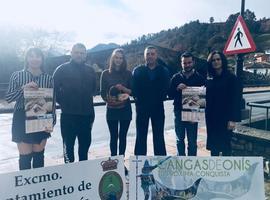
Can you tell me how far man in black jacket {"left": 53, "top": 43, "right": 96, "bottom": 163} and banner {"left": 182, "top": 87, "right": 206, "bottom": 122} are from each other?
1.28 meters

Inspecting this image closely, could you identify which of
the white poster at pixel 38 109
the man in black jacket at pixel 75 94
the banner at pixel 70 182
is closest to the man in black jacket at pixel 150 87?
the man in black jacket at pixel 75 94

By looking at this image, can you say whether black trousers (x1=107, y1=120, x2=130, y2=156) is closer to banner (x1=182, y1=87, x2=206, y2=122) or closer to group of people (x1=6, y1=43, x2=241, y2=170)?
group of people (x1=6, y1=43, x2=241, y2=170)

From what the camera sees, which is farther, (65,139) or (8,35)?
(8,35)

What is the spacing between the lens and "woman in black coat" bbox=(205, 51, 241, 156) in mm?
4031

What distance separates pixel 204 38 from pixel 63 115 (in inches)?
2799

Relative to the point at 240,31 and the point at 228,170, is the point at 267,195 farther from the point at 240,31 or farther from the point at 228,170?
the point at 240,31

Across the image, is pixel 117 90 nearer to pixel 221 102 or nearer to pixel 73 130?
pixel 73 130

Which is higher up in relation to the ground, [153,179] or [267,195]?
[153,179]

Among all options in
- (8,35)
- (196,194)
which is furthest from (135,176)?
(8,35)

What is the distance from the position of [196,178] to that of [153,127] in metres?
1.65

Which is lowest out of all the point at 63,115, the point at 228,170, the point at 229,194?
the point at 229,194

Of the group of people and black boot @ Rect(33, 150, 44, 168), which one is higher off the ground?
the group of people

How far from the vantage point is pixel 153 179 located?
331cm

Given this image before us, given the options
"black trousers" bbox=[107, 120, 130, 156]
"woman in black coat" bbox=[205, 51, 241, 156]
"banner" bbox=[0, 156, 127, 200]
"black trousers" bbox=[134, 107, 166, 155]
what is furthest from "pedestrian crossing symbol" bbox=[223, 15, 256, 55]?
"banner" bbox=[0, 156, 127, 200]
